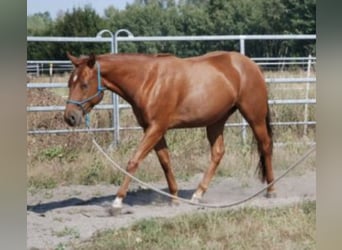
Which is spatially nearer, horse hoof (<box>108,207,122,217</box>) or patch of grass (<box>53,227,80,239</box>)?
patch of grass (<box>53,227,80,239</box>)

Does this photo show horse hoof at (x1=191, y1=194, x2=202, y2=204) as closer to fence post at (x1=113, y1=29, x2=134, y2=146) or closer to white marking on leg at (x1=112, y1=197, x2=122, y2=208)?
white marking on leg at (x1=112, y1=197, x2=122, y2=208)

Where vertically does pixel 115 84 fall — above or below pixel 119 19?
below

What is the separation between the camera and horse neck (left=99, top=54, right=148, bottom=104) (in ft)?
12.8

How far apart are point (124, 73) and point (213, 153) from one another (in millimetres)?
712

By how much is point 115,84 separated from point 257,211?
1126 millimetres

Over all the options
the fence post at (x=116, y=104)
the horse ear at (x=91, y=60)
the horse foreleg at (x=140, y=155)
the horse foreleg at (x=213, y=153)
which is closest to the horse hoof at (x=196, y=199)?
the horse foreleg at (x=213, y=153)

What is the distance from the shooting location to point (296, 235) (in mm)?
3777

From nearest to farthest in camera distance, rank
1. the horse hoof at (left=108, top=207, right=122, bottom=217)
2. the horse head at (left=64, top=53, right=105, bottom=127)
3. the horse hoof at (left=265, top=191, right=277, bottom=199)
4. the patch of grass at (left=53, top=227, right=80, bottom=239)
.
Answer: the patch of grass at (left=53, top=227, right=80, bottom=239)
the horse head at (left=64, top=53, right=105, bottom=127)
the horse hoof at (left=108, top=207, right=122, bottom=217)
the horse hoof at (left=265, top=191, right=277, bottom=199)

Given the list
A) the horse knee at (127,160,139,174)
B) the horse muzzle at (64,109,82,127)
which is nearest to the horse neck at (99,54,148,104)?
the horse muzzle at (64,109,82,127)

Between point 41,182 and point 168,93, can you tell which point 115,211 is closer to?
point 41,182

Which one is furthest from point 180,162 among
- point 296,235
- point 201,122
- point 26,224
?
point 26,224

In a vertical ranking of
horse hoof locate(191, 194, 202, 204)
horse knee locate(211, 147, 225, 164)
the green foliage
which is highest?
the green foliage

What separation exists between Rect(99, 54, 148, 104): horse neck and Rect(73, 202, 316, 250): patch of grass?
0.78m
